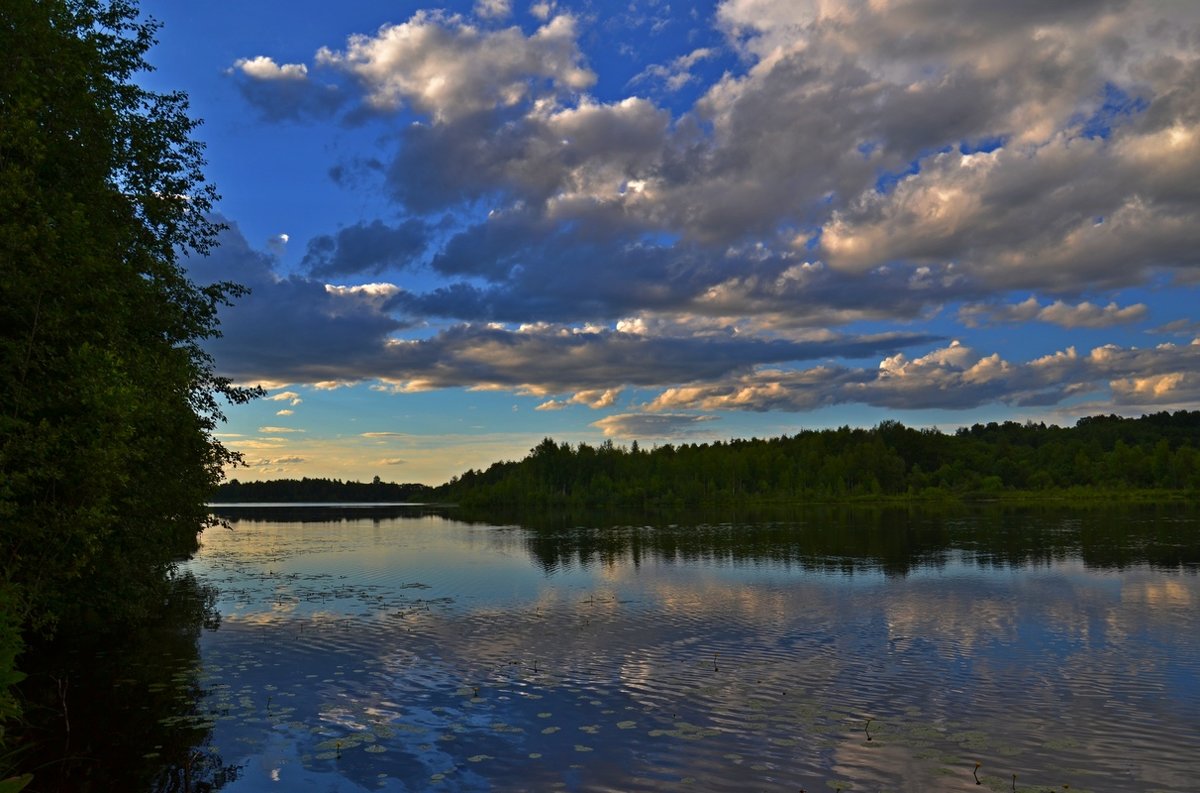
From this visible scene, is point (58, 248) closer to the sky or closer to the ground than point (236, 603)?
closer to the sky

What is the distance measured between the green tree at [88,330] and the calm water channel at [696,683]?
5.79 m

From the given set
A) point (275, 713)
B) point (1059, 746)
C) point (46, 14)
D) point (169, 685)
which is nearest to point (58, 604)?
point (169, 685)

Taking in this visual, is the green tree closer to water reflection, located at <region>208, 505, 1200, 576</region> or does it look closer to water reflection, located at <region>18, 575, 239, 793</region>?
water reflection, located at <region>18, 575, 239, 793</region>

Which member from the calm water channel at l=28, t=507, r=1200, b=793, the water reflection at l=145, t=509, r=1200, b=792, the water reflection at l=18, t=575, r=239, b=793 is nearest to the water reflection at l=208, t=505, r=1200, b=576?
the water reflection at l=145, t=509, r=1200, b=792

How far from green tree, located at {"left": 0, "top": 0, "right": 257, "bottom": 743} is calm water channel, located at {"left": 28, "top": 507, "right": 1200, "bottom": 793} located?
5.79m

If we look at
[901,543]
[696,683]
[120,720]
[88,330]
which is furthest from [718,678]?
[901,543]

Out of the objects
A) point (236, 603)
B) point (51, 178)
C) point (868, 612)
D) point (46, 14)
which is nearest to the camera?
point (46, 14)

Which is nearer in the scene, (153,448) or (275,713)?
(275,713)

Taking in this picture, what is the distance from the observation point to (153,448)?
2892cm

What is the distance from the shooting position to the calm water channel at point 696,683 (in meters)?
20.0

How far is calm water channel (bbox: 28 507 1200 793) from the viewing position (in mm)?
19969

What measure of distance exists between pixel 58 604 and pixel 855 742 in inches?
1083

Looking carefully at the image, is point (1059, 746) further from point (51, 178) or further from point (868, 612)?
point (51, 178)

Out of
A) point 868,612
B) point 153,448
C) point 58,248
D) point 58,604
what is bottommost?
point 868,612
